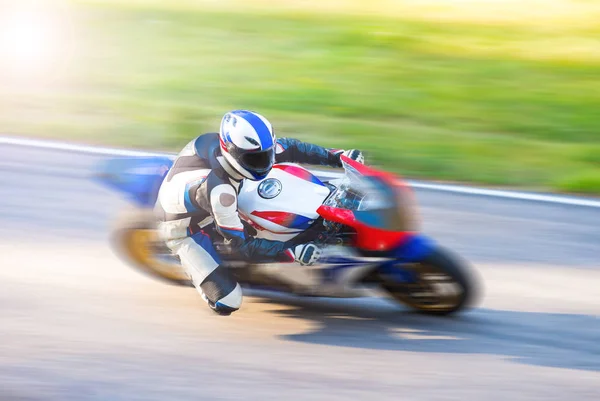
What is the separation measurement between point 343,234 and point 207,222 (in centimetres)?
86

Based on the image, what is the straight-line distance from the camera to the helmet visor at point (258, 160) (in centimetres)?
538

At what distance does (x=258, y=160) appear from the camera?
540 cm

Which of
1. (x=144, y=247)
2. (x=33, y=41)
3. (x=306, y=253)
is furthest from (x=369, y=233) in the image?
(x=33, y=41)

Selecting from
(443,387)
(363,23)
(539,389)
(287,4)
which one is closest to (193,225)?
(443,387)

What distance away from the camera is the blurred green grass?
30.7 feet

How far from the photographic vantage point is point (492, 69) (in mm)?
12000

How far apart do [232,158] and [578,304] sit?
8.14 feet

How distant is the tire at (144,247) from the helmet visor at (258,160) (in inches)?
35.0

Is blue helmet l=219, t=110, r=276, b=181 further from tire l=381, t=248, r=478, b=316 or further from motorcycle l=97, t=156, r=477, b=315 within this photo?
tire l=381, t=248, r=478, b=316

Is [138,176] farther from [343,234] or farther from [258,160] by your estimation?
[343,234]

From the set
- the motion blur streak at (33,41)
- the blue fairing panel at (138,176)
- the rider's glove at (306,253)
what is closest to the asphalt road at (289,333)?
the rider's glove at (306,253)

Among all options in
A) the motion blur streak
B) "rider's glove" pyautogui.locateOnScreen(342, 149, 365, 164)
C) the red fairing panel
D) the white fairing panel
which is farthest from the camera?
the motion blur streak

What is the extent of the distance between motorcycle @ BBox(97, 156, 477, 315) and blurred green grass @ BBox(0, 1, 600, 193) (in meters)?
3.04

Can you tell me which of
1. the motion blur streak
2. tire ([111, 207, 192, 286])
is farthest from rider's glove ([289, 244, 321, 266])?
the motion blur streak
